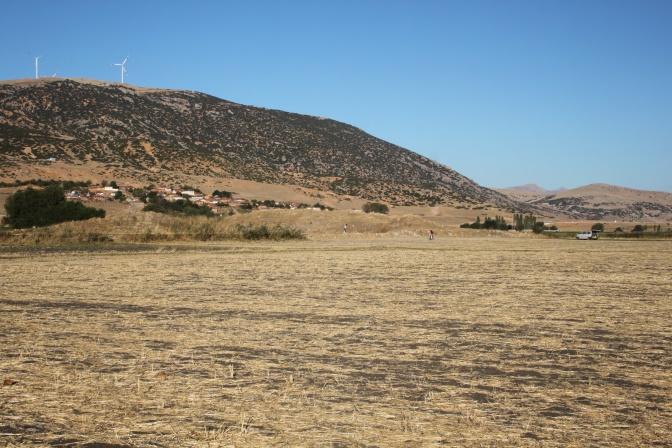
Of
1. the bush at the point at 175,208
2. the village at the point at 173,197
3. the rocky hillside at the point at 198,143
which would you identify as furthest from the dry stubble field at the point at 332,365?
the rocky hillside at the point at 198,143

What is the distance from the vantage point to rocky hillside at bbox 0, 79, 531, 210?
104 metres

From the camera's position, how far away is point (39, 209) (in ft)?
176

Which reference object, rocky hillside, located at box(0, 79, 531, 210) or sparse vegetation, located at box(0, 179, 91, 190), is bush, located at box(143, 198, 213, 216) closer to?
sparse vegetation, located at box(0, 179, 91, 190)

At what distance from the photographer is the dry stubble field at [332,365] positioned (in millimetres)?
6887

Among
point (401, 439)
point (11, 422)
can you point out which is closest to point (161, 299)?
point (11, 422)

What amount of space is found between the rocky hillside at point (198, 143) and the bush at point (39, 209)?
3589 centimetres

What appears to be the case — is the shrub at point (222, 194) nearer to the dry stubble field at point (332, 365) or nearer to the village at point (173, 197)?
the village at point (173, 197)

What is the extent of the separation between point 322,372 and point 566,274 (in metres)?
19.0

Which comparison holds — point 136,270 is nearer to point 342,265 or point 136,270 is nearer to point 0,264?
point 0,264

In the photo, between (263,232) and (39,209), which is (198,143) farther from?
(263,232)

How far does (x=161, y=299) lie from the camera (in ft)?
57.3

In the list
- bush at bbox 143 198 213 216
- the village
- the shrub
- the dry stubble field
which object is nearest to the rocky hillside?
the shrub

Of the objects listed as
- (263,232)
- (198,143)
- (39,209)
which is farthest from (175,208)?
(198,143)

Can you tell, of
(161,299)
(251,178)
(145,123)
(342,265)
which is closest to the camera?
(161,299)
